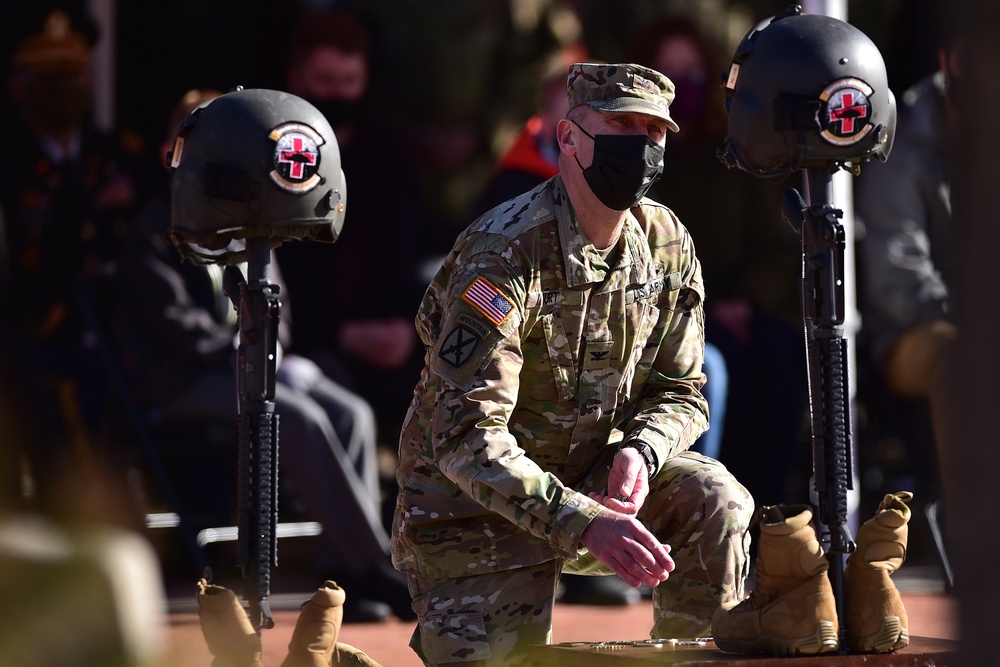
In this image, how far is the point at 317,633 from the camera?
3523mm

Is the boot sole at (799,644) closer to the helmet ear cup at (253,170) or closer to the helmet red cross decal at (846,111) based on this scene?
the helmet red cross decal at (846,111)

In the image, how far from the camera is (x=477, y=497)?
349 cm

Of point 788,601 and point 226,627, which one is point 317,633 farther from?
point 788,601

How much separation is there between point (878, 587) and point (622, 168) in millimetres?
1071

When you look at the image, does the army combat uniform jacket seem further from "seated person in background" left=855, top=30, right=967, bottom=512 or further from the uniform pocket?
"seated person in background" left=855, top=30, right=967, bottom=512

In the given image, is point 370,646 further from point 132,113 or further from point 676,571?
point 132,113

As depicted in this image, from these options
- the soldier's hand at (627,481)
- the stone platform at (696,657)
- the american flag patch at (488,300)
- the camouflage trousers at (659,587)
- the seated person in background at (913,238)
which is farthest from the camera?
the seated person in background at (913,238)

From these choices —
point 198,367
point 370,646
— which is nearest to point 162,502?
point 198,367

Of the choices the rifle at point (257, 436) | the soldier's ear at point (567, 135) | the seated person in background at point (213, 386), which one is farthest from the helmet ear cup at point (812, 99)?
the seated person in background at point (213, 386)

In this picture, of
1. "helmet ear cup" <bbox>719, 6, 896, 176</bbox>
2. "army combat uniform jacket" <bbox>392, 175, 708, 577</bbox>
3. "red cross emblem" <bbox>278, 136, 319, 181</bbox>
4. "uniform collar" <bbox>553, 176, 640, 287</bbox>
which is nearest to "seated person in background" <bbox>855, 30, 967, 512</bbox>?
"army combat uniform jacket" <bbox>392, 175, 708, 577</bbox>

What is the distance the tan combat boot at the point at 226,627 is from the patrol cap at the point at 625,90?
1.38 m

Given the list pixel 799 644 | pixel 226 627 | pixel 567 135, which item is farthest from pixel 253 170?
pixel 799 644

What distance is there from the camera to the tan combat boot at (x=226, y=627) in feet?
11.5

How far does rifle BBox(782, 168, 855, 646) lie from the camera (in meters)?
3.51
